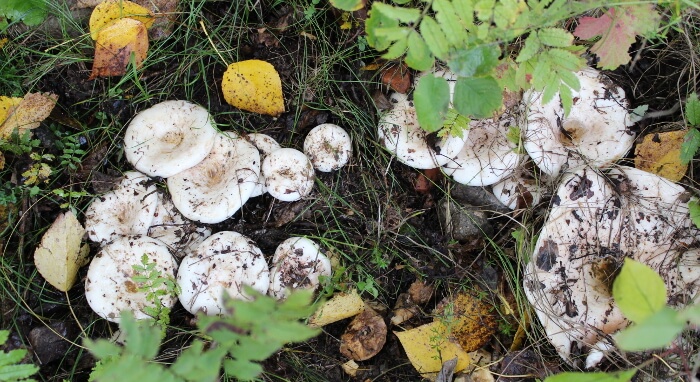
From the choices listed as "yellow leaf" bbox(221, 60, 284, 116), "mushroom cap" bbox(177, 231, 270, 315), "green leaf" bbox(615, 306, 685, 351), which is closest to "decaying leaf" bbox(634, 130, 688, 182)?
"green leaf" bbox(615, 306, 685, 351)

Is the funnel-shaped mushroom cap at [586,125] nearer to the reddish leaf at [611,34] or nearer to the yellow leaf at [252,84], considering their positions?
the reddish leaf at [611,34]

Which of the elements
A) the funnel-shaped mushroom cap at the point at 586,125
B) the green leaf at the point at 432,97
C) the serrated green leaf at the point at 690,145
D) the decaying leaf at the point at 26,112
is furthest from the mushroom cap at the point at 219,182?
the serrated green leaf at the point at 690,145

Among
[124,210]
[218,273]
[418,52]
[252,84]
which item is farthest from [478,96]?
[124,210]

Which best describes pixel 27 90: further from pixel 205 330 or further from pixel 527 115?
pixel 527 115

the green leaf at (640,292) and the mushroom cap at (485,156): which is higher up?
the green leaf at (640,292)

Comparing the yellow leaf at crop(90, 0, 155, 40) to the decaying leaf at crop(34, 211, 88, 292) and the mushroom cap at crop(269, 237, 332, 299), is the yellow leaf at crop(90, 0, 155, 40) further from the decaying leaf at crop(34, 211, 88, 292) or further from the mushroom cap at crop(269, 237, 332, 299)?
the mushroom cap at crop(269, 237, 332, 299)

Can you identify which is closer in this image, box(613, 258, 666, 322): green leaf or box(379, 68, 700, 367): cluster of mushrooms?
box(613, 258, 666, 322): green leaf

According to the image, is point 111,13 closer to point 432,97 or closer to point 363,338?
point 432,97

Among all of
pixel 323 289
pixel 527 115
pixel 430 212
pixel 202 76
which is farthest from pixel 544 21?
pixel 202 76
